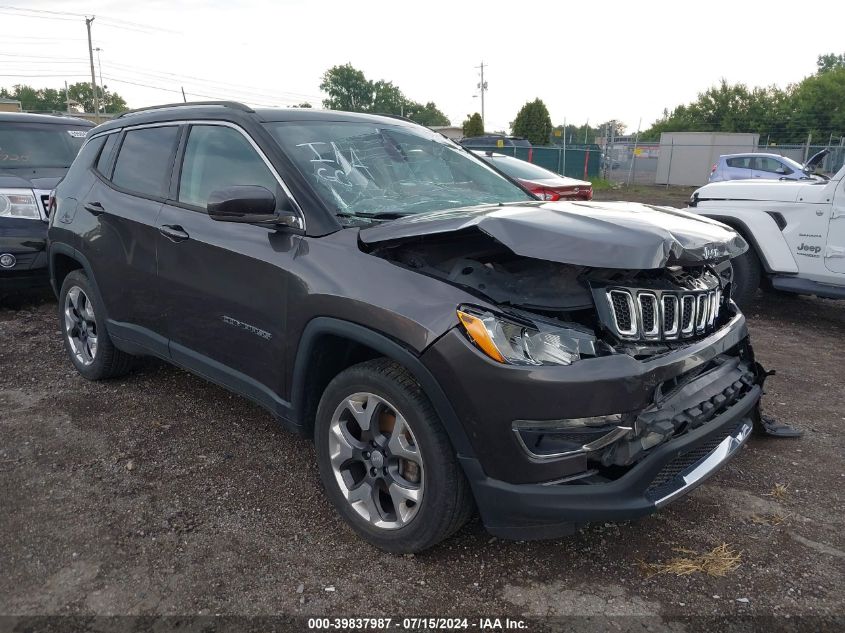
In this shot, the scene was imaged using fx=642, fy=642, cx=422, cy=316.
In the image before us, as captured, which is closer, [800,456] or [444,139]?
[800,456]

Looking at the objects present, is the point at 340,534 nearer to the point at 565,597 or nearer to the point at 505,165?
the point at 565,597

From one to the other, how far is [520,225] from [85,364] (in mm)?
3623

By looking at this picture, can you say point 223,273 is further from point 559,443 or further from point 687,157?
point 687,157

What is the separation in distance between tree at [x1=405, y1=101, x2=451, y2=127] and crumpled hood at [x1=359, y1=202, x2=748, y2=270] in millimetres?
102795

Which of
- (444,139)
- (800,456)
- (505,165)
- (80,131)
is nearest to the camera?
(800,456)

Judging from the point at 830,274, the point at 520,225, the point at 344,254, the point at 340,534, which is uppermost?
the point at 520,225

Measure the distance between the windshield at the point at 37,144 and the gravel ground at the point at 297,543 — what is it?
156 inches

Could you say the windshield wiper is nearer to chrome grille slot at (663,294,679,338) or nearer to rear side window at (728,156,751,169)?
chrome grille slot at (663,294,679,338)

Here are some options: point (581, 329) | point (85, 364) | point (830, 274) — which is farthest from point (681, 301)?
point (830, 274)

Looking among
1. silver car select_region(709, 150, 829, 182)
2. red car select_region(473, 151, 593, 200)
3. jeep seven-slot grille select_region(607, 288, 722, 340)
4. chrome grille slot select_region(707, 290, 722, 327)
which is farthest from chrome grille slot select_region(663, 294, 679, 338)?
silver car select_region(709, 150, 829, 182)

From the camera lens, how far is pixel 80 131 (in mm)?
7500

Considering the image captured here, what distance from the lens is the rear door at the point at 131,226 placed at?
12.1 ft

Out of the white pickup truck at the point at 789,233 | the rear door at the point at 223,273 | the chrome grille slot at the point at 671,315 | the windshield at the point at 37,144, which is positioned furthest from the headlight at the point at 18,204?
the white pickup truck at the point at 789,233

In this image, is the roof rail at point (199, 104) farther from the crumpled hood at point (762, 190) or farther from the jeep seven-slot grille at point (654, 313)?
the crumpled hood at point (762, 190)
